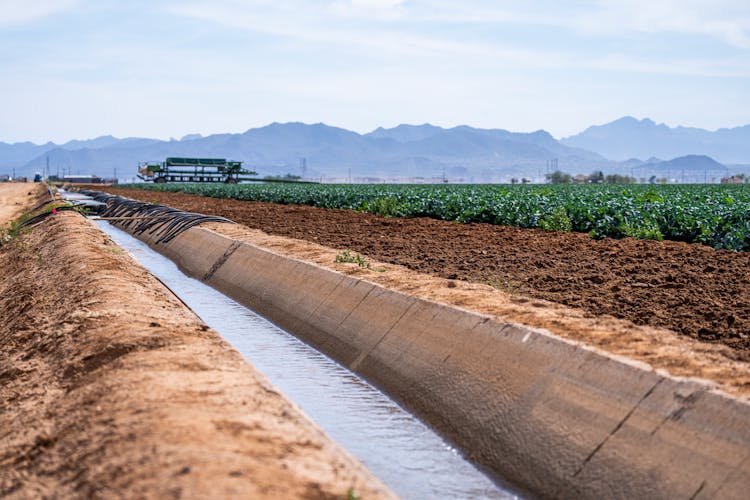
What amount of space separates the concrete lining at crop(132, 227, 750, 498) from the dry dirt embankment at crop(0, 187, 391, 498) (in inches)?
81.7

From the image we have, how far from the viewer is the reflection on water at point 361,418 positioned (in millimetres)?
8086

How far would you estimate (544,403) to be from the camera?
8.33 m

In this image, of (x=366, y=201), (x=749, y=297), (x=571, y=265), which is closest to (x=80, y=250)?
(x=571, y=265)

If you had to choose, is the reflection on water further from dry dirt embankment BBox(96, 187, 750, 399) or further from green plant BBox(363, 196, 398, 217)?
Result: green plant BBox(363, 196, 398, 217)

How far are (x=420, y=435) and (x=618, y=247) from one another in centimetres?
1046

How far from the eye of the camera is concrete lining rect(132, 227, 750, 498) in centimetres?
669

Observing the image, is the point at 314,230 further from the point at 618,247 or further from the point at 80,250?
the point at 618,247

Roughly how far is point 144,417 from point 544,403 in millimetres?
3566

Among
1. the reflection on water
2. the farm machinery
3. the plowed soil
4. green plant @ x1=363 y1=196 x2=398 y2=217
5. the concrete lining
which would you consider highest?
the farm machinery

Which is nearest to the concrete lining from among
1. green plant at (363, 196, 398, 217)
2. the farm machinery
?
green plant at (363, 196, 398, 217)

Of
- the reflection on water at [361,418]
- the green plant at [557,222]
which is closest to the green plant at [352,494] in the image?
the reflection on water at [361,418]

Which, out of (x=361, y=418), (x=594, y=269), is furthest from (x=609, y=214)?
(x=361, y=418)

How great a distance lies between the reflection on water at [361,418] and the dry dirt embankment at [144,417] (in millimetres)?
1163

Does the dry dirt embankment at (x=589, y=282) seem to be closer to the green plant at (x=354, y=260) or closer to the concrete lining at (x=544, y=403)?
the green plant at (x=354, y=260)
